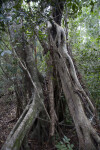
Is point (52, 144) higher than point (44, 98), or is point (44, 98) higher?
point (44, 98)

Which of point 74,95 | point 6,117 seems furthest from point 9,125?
point 74,95

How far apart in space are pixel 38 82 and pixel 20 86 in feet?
2.12

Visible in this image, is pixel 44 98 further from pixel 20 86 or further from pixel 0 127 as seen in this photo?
pixel 0 127

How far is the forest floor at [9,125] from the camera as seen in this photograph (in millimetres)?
2852

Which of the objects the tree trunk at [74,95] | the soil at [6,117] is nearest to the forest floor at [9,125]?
the soil at [6,117]

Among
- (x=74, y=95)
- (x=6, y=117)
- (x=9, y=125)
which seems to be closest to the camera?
(x=74, y=95)

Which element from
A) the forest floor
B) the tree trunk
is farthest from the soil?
the tree trunk

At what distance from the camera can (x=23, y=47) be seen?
3363 millimetres

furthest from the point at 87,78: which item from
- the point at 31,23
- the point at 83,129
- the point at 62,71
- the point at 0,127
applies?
the point at 0,127

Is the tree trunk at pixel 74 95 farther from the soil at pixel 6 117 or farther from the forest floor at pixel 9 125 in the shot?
the soil at pixel 6 117

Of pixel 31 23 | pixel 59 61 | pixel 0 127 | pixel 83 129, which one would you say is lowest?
pixel 0 127

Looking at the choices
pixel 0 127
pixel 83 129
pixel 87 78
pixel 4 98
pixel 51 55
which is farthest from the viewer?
pixel 4 98

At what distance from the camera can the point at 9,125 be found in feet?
13.5

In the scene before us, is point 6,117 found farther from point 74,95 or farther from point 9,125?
point 74,95
